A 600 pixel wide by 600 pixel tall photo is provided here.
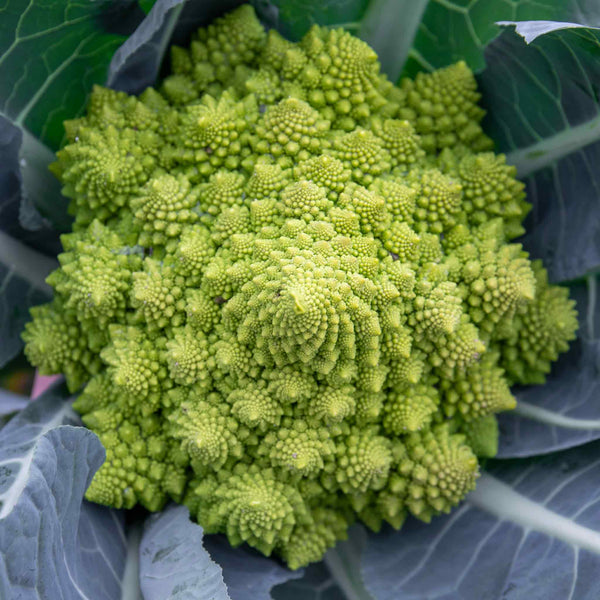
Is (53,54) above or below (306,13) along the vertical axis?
below

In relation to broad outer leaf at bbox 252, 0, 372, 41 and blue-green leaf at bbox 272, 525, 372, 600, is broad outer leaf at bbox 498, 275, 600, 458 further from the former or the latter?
broad outer leaf at bbox 252, 0, 372, 41

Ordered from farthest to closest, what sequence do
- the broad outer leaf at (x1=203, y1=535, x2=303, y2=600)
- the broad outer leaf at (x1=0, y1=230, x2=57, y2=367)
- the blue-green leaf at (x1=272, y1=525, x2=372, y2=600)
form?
the blue-green leaf at (x1=272, y1=525, x2=372, y2=600), the broad outer leaf at (x1=0, y1=230, x2=57, y2=367), the broad outer leaf at (x1=203, y1=535, x2=303, y2=600)

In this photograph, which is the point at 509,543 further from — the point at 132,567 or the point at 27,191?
the point at 27,191

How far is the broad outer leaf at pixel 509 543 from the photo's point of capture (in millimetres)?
1901

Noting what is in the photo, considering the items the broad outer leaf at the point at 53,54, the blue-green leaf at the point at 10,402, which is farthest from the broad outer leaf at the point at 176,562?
the broad outer leaf at the point at 53,54

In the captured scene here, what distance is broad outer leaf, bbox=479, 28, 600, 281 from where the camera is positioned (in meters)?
1.97

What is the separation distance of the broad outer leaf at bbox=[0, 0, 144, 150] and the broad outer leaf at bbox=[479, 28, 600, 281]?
1213 millimetres

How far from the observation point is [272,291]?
167 centimetres

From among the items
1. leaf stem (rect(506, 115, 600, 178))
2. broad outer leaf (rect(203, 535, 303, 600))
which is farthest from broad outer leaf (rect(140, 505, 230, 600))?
leaf stem (rect(506, 115, 600, 178))

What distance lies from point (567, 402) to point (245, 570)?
46.3 inches

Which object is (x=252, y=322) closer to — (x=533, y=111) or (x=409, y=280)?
(x=409, y=280)

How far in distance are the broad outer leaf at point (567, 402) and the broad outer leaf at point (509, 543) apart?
0.25 ft

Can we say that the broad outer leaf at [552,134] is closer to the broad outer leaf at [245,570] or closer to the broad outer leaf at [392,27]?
the broad outer leaf at [392,27]

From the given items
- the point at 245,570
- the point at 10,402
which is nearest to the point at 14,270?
the point at 10,402
